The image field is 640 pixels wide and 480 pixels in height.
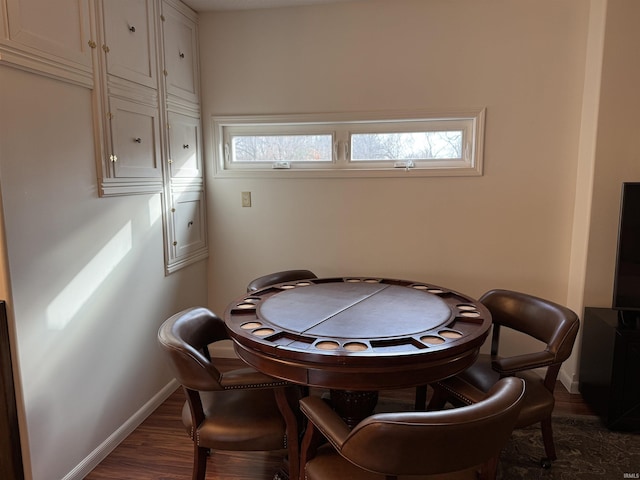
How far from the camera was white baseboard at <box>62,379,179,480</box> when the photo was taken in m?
2.01

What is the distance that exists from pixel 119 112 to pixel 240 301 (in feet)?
3.82

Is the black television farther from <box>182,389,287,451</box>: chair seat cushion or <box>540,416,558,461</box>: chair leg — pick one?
<box>182,389,287,451</box>: chair seat cushion

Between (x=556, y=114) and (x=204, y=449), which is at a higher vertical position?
(x=556, y=114)

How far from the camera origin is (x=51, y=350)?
1.82 m

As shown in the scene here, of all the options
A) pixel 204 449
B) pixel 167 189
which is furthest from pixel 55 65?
pixel 204 449

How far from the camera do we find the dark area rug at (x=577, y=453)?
1997 mm

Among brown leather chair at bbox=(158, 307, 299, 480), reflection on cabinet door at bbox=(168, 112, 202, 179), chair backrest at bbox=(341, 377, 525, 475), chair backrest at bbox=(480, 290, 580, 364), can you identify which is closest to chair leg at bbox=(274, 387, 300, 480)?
brown leather chair at bbox=(158, 307, 299, 480)

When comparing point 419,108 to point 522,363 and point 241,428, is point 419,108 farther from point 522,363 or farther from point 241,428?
point 241,428

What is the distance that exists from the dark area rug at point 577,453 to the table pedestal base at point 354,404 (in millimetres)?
707

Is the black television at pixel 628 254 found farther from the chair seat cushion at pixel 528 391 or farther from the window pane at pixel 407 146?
the window pane at pixel 407 146

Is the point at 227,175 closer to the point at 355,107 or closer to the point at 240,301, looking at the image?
the point at 355,107

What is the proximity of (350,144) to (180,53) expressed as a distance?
1300mm

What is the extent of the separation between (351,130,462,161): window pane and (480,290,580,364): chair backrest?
1.10 m

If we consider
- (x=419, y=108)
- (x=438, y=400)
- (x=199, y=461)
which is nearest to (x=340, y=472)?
(x=199, y=461)
